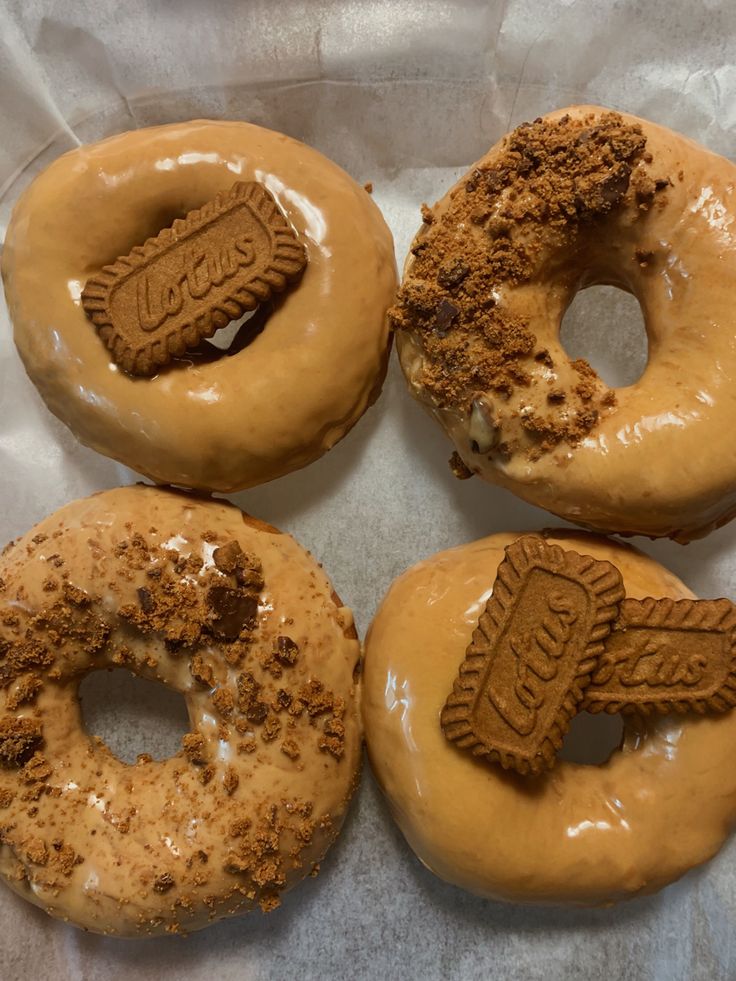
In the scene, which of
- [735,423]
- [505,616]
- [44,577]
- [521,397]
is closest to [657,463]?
[735,423]

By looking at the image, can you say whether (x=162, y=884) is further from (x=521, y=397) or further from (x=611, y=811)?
(x=521, y=397)

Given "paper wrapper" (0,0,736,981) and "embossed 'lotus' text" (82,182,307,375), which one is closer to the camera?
"embossed 'lotus' text" (82,182,307,375)

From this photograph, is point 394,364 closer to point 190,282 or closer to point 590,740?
point 190,282

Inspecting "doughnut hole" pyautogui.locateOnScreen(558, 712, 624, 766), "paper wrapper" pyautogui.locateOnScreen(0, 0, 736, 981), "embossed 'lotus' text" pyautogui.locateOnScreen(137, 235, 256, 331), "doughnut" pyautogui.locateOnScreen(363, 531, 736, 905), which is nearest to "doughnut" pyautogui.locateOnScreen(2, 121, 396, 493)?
"embossed 'lotus' text" pyautogui.locateOnScreen(137, 235, 256, 331)

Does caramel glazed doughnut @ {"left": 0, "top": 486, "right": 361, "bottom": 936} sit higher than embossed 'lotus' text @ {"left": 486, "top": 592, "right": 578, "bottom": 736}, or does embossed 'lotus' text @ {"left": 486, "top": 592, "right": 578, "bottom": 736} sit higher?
embossed 'lotus' text @ {"left": 486, "top": 592, "right": 578, "bottom": 736}

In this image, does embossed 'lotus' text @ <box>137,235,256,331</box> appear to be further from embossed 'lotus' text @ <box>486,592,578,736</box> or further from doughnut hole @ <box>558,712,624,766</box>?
doughnut hole @ <box>558,712,624,766</box>

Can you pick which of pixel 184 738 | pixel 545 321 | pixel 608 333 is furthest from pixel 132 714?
pixel 608 333

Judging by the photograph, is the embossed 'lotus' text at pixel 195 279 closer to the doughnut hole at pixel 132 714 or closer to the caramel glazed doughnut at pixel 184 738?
the caramel glazed doughnut at pixel 184 738

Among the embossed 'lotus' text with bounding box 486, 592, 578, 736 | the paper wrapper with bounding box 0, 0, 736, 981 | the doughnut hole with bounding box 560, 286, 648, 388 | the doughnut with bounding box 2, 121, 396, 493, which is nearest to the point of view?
the embossed 'lotus' text with bounding box 486, 592, 578, 736
